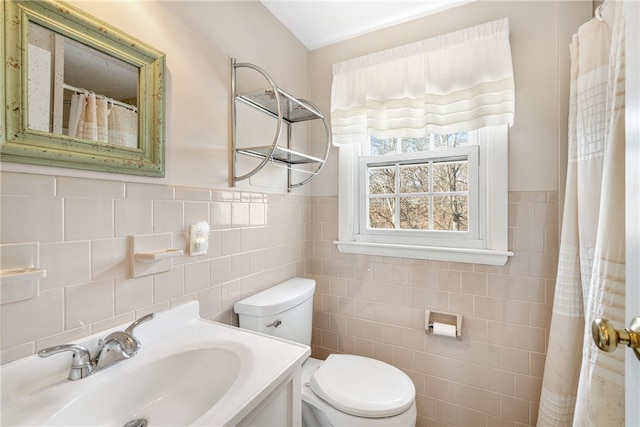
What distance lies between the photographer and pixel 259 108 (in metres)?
1.41

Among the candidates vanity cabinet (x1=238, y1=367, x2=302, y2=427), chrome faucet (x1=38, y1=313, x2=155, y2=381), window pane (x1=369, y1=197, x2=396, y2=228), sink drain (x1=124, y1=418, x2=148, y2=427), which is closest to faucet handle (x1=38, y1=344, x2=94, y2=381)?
chrome faucet (x1=38, y1=313, x2=155, y2=381)

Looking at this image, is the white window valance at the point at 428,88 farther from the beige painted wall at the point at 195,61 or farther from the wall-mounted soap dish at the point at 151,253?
the wall-mounted soap dish at the point at 151,253

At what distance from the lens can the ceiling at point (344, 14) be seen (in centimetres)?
145

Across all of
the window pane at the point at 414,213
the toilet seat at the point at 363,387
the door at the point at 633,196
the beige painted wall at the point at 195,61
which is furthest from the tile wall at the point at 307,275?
the door at the point at 633,196

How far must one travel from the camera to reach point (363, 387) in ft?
3.93

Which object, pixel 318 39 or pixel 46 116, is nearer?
pixel 46 116

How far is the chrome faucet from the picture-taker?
2.33 ft

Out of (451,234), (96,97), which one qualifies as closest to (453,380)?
(451,234)

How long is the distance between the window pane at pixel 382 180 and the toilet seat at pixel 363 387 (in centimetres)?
92

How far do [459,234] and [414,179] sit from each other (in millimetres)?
380

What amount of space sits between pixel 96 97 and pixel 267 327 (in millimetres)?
997

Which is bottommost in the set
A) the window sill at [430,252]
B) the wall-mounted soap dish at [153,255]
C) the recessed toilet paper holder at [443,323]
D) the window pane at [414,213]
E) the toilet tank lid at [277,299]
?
the recessed toilet paper holder at [443,323]

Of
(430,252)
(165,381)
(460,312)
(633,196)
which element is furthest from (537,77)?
(165,381)

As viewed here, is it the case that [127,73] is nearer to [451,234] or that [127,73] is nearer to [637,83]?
[637,83]
